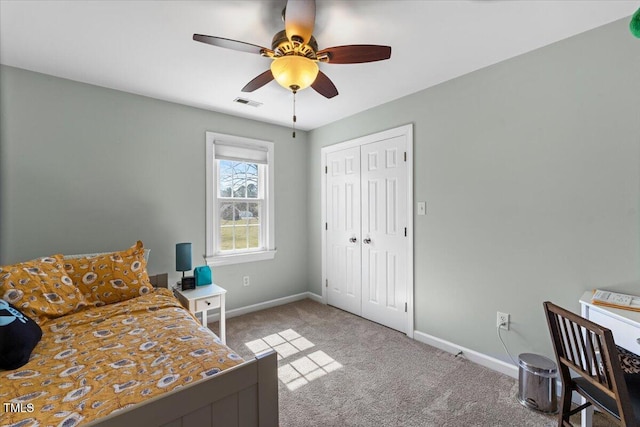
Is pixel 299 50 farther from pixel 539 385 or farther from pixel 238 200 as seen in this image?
pixel 539 385

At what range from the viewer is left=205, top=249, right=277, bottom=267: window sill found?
3.33 metres

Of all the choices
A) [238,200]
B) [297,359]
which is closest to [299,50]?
[238,200]

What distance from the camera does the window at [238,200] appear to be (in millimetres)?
3352

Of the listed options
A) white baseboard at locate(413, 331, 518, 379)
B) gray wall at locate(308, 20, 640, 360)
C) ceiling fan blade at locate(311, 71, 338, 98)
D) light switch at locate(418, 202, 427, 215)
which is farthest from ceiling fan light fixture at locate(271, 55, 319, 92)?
white baseboard at locate(413, 331, 518, 379)

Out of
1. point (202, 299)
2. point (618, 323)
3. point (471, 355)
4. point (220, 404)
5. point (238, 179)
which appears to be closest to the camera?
point (220, 404)

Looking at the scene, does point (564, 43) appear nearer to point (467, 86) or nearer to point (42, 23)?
point (467, 86)

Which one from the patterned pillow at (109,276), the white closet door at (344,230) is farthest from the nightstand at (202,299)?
the white closet door at (344,230)

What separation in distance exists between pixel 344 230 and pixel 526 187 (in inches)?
78.1

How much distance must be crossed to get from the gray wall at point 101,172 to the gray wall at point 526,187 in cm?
221

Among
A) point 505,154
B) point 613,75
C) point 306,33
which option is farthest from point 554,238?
point 306,33

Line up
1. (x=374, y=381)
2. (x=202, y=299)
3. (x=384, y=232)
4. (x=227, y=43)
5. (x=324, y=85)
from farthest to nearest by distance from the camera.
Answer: (x=384, y=232), (x=202, y=299), (x=374, y=381), (x=324, y=85), (x=227, y=43)

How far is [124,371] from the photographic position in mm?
1269

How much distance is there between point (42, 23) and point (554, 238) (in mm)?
3667

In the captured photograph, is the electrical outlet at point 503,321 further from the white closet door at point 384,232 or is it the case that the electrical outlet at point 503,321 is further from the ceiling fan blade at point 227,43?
the ceiling fan blade at point 227,43
